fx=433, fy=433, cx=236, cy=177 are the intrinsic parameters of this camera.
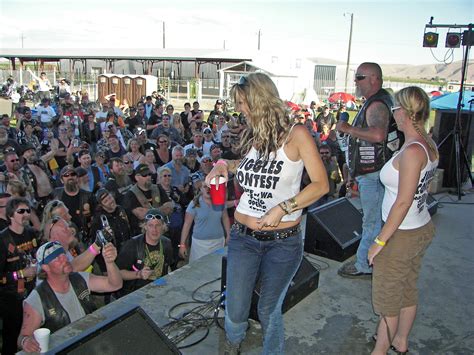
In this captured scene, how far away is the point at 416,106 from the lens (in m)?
2.54

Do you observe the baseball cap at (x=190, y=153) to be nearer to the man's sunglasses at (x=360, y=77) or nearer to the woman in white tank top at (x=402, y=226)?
the man's sunglasses at (x=360, y=77)

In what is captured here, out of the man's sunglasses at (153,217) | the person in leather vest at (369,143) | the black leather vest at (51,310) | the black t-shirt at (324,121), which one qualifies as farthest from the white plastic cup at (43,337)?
the black t-shirt at (324,121)

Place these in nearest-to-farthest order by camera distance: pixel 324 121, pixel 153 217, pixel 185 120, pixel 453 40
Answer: pixel 153 217, pixel 453 40, pixel 324 121, pixel 185 120

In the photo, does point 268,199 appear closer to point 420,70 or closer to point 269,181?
point 269,181

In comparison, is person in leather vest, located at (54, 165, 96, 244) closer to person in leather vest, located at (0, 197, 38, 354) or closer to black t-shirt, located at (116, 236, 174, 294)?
person in leather vest, located at (0, 197, 38, 354)

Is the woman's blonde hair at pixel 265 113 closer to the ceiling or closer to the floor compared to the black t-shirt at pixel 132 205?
closer to the ceiling

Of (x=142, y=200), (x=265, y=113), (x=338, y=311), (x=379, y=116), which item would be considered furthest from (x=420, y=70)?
(x=265, y=113)

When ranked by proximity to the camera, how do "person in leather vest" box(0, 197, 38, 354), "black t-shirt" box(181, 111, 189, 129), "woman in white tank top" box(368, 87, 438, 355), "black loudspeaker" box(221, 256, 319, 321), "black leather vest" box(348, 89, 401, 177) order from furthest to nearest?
1. "black t-shirt" box(181, 111, 189, 129)
2. "person in leather vest" box(0, 197, 38, 354)
3. "black leather vest" box(348, 89, 401, 177)
4. "black loudspeaker" box(221, 256, 319, 321)
5. "woman in white tank top" box(368, 87, 438, 355)

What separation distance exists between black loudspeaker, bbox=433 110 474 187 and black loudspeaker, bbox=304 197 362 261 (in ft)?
12.9

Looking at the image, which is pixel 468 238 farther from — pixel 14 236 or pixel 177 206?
pixel 14 236

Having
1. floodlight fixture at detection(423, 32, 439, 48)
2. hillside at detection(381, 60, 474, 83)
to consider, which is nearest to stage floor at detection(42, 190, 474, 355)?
floodlight fixture at detection(423, 32, 439, 48)

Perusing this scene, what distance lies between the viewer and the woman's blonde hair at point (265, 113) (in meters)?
2.13

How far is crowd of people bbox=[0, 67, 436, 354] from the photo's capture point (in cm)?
215

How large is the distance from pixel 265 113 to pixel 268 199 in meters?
0.43
